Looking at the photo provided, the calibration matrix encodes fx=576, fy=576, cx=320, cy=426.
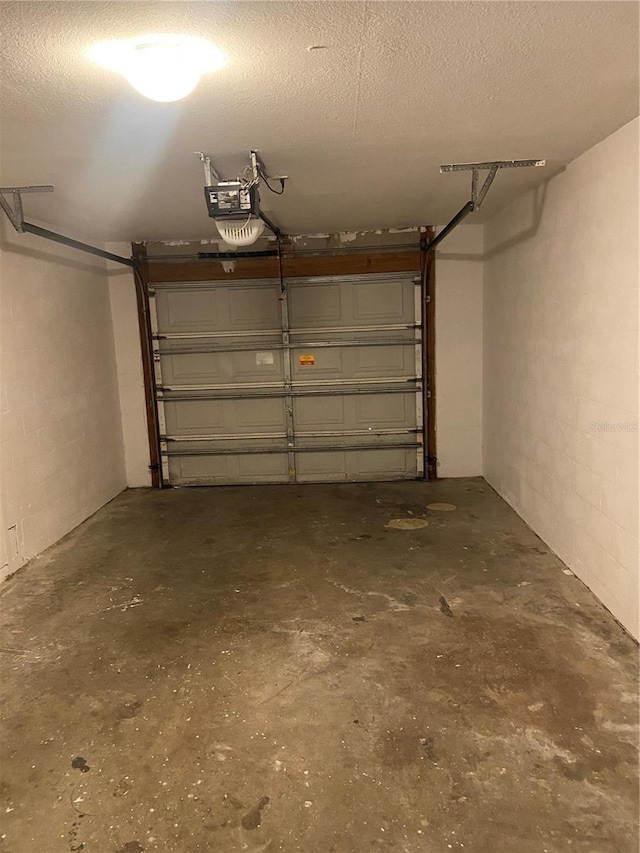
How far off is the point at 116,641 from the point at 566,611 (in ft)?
7.70

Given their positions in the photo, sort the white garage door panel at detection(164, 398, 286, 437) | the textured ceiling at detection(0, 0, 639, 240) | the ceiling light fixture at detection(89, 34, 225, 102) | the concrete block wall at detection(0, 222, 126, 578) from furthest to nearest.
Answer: the white garage door panel at detection(164, 398, 286, 437)
the concrete block wall at detection(0, 222, 126, 578)
the ceiling light fixture at detection(89, 34, 225, 102)
the textured ceiling at detection(0, 0, 639, 240)

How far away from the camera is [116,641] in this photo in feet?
9.67

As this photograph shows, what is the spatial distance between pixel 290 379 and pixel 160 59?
4048 mm

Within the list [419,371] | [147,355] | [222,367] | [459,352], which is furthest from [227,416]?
[459,352]

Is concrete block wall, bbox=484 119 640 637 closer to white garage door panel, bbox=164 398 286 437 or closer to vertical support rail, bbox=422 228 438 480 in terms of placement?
vertical support rail, bbox=422 228 438 480

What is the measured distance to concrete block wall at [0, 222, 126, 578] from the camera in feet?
12.7

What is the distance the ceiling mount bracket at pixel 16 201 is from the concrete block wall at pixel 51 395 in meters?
0.28

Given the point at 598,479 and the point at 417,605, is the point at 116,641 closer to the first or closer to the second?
the point at 417,605

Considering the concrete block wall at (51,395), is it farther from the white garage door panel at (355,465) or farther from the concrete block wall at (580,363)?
the concrete block wall at (580,363)

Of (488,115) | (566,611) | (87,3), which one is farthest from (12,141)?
(566,611)

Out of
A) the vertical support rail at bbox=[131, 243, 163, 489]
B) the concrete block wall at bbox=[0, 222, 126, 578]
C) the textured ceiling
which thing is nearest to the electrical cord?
the textured ceiling

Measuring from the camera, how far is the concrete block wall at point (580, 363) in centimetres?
276

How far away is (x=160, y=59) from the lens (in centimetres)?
184

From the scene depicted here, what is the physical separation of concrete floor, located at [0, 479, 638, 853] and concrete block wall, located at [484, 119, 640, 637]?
0.35 metres
